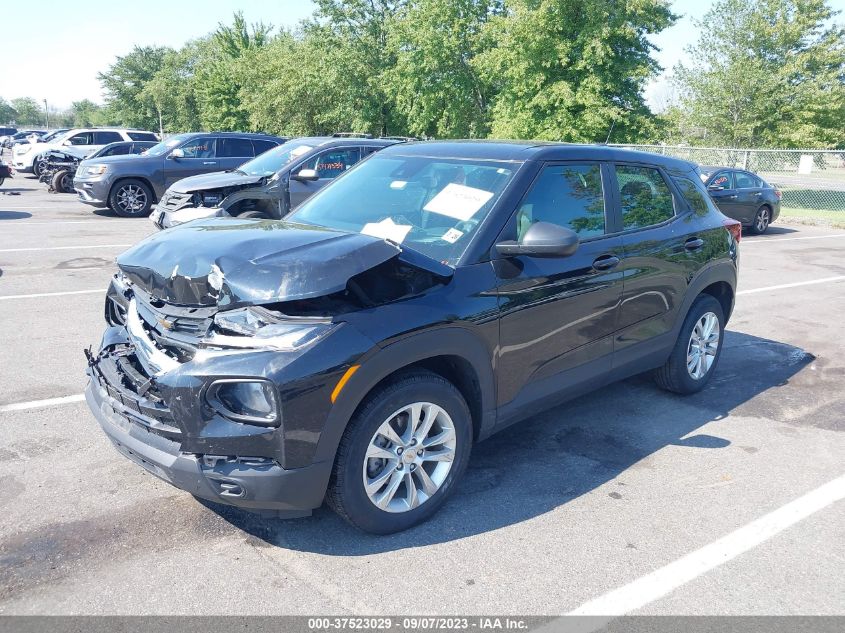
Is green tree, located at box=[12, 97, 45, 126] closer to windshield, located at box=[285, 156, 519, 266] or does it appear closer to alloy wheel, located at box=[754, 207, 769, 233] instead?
alloy wheel, located at box=[754, 207, 769, 233]

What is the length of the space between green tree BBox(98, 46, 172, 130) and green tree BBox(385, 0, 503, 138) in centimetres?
4801

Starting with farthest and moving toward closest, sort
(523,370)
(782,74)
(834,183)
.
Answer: (782,74) → (834,183) → (523,370)

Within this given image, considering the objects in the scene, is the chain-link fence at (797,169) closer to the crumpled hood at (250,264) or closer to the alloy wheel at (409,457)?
the alloy wheel at (409,457)

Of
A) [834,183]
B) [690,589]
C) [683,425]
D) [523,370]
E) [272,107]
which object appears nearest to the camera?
[690,589]

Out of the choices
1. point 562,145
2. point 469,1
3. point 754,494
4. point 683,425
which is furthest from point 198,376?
point 469,1

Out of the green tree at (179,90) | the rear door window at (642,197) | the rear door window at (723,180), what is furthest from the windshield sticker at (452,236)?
the green tree at (179,90)

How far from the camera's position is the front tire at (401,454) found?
9.85 ft

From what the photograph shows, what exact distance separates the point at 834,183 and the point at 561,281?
72.7 feet

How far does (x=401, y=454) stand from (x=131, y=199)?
1373 cm

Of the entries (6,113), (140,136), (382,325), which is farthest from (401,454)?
(6,113)

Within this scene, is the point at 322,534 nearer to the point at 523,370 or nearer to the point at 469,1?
the point at 523,370

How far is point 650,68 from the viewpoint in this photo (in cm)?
2233

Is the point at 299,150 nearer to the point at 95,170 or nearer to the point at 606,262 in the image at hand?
the point at 95,170

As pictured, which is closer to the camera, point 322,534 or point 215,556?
point 215,556
